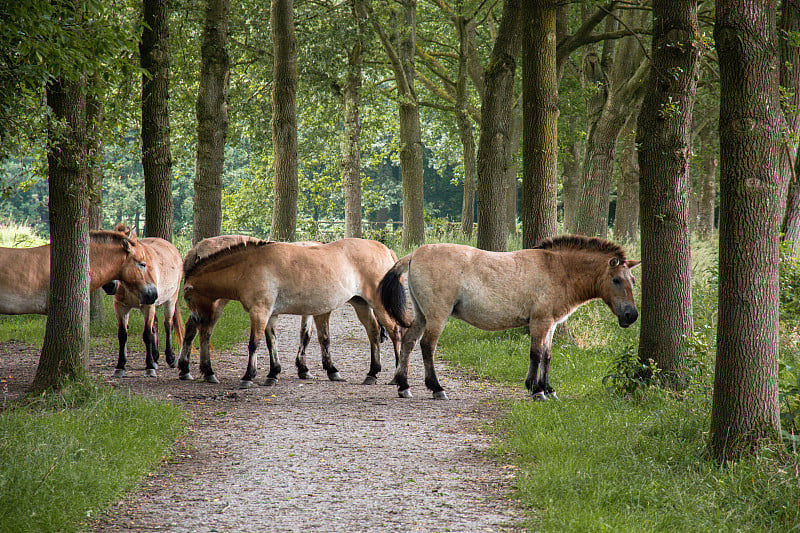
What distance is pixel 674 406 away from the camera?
273 inches

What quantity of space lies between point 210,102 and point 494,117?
575 centimetres

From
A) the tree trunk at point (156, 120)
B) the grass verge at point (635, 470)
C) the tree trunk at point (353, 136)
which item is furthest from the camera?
the tree trunk at point (353, 136)

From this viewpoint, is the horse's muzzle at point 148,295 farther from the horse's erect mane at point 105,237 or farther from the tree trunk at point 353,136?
the tree trunk at point 353,136

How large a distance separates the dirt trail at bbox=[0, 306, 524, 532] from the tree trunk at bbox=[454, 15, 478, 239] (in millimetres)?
14080

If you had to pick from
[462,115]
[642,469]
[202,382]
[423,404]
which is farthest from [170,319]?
[462,115]

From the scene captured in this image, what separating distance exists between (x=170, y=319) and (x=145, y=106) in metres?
3.71

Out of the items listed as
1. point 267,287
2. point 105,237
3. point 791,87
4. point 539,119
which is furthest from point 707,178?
point 105,237

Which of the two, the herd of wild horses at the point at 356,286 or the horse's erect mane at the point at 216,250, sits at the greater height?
the horse's erect mane at the point at 216,250

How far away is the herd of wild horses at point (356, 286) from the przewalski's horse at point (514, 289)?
11 millimetres

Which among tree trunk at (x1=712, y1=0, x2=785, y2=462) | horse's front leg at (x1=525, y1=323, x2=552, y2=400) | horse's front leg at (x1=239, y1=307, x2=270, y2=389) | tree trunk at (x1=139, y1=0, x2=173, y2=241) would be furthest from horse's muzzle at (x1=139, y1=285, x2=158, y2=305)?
tree trunk at (x1=712, y1=0, x2=785, y2=462)

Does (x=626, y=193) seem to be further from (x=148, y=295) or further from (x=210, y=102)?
(x=148, y=295)

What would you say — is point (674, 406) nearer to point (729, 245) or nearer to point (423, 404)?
point (729, 245)

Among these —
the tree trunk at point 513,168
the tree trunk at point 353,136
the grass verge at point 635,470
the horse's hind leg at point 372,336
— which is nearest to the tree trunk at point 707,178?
the tree trunk at point 513,168

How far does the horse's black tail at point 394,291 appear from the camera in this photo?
9.04m
